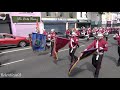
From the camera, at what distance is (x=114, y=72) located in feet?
24.1

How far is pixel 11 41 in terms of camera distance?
47.9ft

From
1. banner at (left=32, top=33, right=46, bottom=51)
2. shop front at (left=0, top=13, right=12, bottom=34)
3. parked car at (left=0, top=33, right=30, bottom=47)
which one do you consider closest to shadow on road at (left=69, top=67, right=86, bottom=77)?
banner at (left=32, top=33, right=46, bottom=51)

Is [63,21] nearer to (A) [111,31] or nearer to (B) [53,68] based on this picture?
(A) [111,31]

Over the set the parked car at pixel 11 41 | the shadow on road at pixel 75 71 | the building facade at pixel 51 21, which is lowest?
the shadow on road at pixel 75 71

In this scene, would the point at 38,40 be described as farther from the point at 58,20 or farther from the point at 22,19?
the point at 58,20

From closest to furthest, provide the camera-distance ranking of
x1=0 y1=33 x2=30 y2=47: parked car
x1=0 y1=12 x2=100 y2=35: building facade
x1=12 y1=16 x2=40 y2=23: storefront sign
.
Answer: x1=0 y1=33 x2=30 y2=47: parked car
x1=0 y1=12 x2=100 y2=35: building facade
x1=12 y1=16 x2=40 y2=23: storefront sign

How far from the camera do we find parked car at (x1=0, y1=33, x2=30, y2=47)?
14156 mm

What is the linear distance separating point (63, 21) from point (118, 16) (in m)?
24.9

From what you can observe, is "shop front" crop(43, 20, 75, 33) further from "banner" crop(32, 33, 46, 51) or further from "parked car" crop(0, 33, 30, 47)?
"banner" crop(32, 33, 46, 51)

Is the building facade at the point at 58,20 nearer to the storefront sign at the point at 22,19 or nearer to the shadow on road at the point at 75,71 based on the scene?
the storefront sign at the point at 22,19

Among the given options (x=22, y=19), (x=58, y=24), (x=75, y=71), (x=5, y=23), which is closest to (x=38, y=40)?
(x=75, y=71)

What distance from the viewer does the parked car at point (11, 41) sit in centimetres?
1416

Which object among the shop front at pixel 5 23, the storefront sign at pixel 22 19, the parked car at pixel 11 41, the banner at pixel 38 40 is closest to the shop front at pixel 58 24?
the storefront sign at pixel 22 19
